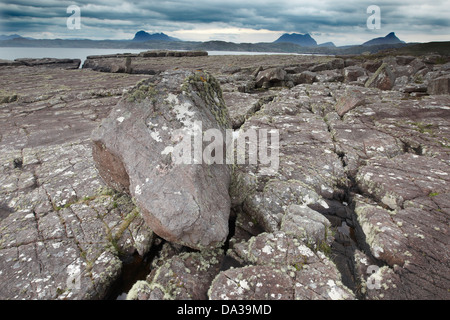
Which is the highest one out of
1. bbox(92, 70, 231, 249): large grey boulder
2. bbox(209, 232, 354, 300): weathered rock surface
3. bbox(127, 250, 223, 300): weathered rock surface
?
bbox(92, 70, 231, 249): large grey boulder

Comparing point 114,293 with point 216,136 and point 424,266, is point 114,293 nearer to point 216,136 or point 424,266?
point 216,136

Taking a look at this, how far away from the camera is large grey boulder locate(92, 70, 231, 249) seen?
14.9 feet

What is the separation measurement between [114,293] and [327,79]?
25.8 metres

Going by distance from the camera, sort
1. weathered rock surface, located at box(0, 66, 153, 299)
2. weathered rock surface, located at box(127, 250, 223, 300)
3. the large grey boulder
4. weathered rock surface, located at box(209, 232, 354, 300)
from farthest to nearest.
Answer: the large grey boulder → weathered rock surface, located at box(0, 66, 153, 299) → weathered rock surface, located at box(127, 250, 223, 300) → weathered rock surface, located at box(209, 232, 354, 300)

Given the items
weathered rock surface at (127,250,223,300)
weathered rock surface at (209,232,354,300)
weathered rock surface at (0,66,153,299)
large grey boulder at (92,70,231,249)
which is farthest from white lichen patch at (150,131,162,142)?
weathered rock surface at (209,232,354,300)

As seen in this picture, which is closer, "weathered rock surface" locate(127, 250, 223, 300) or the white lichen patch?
"weathered rock surface" locate(127, 250, 223, 300)

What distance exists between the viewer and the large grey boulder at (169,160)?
455 centimetres

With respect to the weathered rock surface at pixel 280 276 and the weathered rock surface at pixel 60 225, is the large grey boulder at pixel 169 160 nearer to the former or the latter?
the weathered rock surface at pixel 280 276

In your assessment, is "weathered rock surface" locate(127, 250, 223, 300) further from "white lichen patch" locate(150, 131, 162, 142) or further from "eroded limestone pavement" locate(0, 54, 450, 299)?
"white lichen patch" locate(150, 131, 162, 142)

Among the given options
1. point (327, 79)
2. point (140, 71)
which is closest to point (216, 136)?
point (327, 79)

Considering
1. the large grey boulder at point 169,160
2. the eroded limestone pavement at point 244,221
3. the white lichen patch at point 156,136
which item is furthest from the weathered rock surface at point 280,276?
the white lichen patch at point 156,136

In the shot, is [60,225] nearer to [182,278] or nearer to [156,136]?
[156,136]

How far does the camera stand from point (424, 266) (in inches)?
170

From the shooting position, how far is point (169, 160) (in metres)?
5.05
